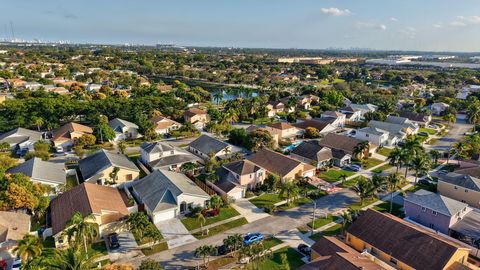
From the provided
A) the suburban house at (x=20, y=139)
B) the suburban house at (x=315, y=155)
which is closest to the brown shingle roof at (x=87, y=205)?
the suburban house at (x=20, y=139)

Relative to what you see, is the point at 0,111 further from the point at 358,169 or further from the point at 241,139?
the point at 358,169

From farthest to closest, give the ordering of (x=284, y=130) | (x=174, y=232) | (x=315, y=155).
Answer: (x=284, y=130)
(x=315, y=155)
(x=174, y=232)

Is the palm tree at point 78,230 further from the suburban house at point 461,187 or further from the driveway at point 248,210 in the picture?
the suburban house at point 461,187

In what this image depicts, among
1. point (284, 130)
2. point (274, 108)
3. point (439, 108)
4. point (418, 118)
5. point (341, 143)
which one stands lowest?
point (284, 130)

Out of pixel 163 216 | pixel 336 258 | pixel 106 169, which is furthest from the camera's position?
pixel 106 169

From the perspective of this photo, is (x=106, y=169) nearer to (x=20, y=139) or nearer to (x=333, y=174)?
(x=20, y=139)

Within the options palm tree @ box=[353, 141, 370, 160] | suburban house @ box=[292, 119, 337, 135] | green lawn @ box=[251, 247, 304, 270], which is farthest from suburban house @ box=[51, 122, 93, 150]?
palm tree @ box=[353, 141, 370, 160]

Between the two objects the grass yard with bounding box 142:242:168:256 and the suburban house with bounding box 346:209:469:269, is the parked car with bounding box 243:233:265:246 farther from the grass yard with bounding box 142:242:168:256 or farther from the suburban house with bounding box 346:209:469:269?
the suburban house with bounding box 346:209:469:269

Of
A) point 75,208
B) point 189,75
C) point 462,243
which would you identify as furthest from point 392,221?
point 189,75

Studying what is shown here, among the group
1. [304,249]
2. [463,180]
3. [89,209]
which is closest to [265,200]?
[304,249]
